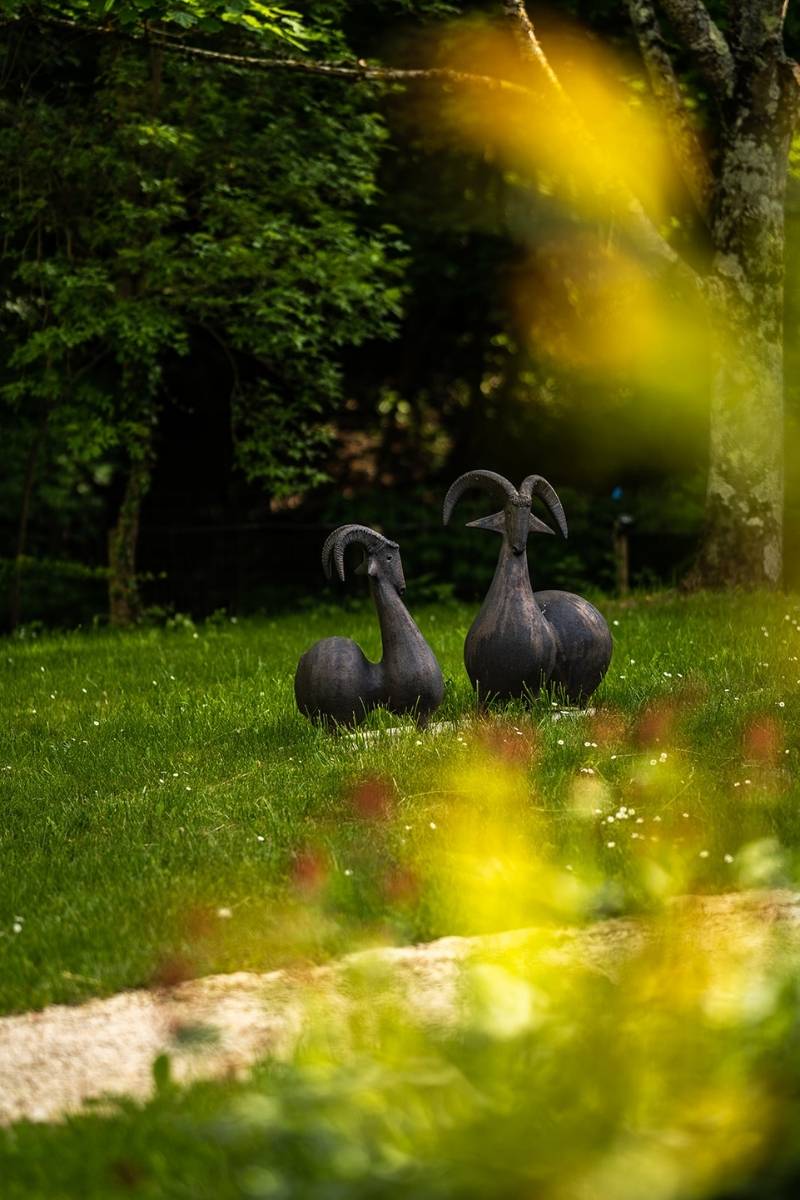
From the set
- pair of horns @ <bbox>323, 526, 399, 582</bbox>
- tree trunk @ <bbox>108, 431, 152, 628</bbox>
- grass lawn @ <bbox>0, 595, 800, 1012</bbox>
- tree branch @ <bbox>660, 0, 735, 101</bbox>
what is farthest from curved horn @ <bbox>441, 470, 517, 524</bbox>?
tree trunk @ <bbox>108, 431, 152, 628</bbox>

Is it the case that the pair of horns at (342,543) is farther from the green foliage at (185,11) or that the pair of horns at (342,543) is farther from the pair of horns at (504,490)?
the green foliage at (185,11)

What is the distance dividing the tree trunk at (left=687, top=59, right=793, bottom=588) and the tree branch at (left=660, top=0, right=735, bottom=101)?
0.21 meters

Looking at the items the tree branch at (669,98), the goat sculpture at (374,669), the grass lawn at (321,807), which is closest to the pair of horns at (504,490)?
the goat sculpture at (374,669)

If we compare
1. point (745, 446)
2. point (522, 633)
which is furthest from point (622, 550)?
point (522, 633)

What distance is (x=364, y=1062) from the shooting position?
3.66 metres

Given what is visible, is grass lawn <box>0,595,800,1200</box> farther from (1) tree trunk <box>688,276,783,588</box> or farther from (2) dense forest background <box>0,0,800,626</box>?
(2) dense forest background <box>0,0,800,626</box>

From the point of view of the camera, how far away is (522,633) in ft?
28.0

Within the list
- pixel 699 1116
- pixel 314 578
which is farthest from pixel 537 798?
pixel 314 578

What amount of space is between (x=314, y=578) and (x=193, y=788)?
38.2 ft

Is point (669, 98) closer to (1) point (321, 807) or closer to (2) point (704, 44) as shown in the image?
(2) point (704, 44)

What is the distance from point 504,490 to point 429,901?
3.82 meters

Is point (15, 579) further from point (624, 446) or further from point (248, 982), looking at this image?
point (248, 982)

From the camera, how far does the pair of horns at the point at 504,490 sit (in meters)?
8.85

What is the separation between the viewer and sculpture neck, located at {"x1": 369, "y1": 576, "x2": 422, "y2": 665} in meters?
8.47
